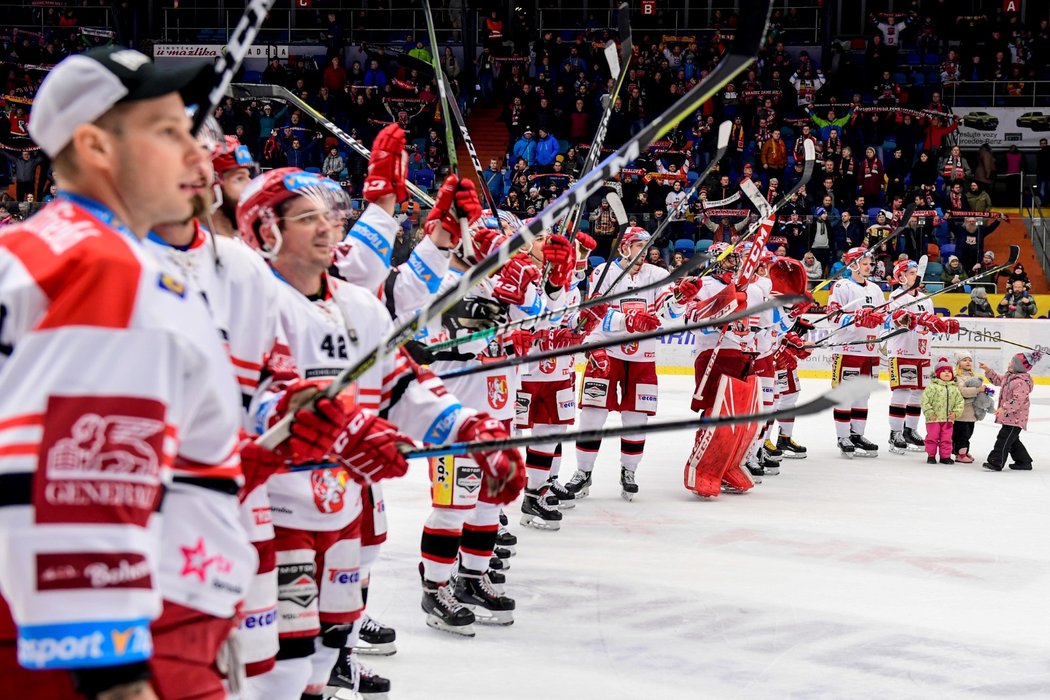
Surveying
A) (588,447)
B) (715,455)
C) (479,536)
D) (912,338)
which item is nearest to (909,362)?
(912,338)

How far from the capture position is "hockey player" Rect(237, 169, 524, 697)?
8.79ft

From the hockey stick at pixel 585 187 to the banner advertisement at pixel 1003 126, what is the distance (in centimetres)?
1700

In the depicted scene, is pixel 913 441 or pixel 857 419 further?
pixel 913 441

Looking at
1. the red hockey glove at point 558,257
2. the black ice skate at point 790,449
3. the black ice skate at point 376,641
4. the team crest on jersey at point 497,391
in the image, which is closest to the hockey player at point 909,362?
the black ice skate at point 790,449

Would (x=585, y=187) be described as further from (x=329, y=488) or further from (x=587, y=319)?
(x=587, y=319)

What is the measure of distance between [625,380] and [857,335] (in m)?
2.91

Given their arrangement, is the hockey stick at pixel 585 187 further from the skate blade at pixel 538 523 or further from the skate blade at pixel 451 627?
the skate blade at pixel 538 523

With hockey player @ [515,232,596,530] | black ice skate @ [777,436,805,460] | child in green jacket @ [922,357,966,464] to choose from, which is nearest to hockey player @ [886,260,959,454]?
child in green jacket @ [922,357,966,464]

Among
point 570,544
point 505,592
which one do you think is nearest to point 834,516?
point 570,544

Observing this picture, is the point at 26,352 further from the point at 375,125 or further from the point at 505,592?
the point at 375,125

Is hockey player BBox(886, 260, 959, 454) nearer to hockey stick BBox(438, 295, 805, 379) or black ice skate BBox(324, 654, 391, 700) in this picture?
black ice skate BBox(324, 654, 391, 700)

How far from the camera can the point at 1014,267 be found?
14.5 metres

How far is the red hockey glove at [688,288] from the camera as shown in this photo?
7.62 metres

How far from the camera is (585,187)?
210 centimetres
